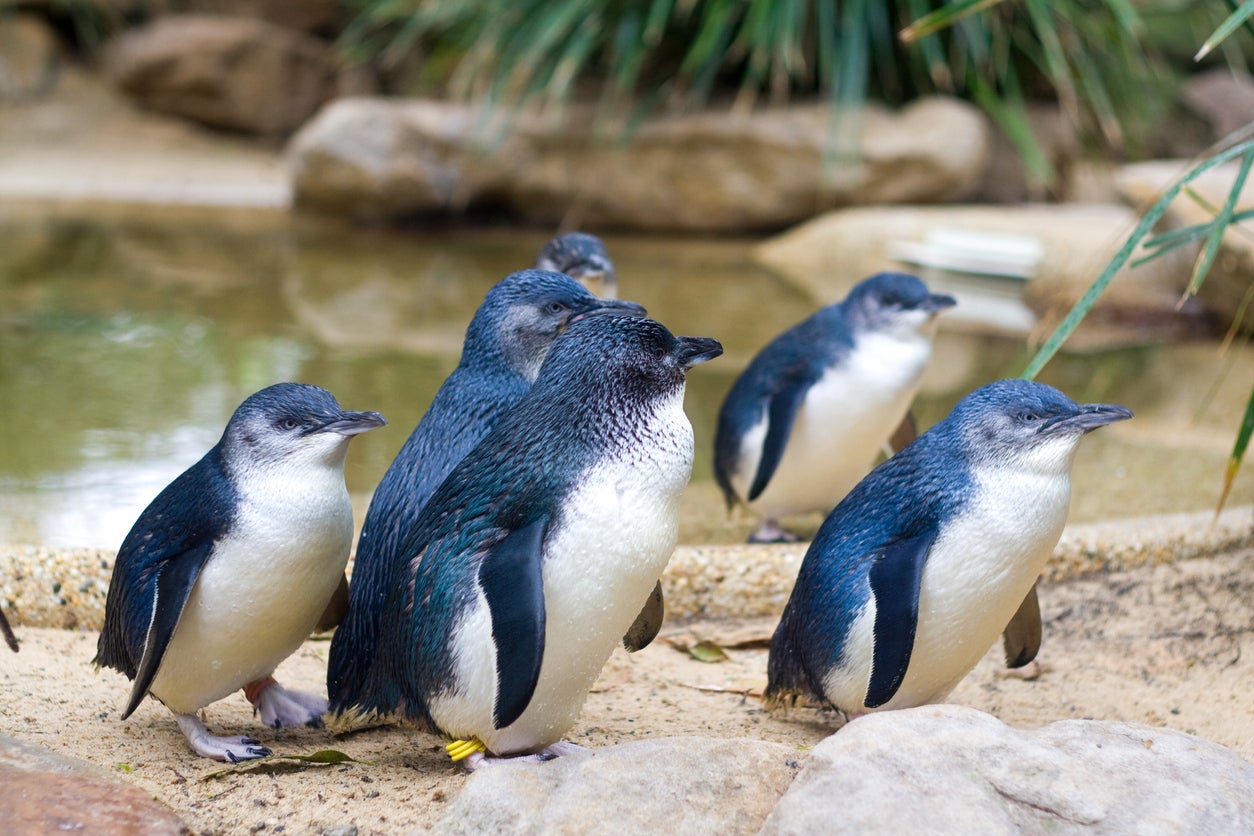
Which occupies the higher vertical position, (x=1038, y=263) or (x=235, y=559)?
(x=235, y=559)

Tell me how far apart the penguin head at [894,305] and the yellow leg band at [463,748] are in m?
2.14

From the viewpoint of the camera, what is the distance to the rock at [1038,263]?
7.20m

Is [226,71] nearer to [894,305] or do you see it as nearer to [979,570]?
[894,305]

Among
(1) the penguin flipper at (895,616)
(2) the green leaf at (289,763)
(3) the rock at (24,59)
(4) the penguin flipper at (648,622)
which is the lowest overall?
(3) the rock at (24,59)

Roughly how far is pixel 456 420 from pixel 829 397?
65.1 inches

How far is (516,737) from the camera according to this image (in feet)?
7.68

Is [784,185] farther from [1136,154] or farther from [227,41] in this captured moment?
[227,41]

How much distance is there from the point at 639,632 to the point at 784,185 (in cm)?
727

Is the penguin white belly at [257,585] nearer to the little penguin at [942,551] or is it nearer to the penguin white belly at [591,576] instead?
the penguin white belly at [591,576]

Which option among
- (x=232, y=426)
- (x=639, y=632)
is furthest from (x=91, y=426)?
(x=639, y=632)

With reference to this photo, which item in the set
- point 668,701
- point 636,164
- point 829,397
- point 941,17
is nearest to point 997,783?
point 668,701

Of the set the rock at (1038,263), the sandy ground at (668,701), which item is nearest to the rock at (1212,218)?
the rock at (1038,263)

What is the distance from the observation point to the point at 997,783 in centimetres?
199

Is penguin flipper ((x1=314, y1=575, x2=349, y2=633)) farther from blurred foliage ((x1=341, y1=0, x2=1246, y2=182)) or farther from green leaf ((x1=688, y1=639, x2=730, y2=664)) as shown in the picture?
blurred foliage ((x1=341, y1=0, x2=1246, y2=182))
